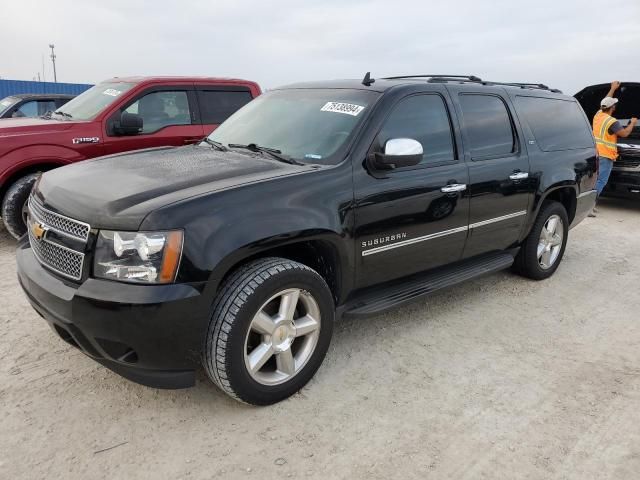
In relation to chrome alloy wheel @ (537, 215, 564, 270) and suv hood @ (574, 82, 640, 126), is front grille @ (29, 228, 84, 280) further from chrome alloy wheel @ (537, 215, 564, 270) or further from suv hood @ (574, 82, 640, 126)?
suv hood @ (574, 82, 640, 126)

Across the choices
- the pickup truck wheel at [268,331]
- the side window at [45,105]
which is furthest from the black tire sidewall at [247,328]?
the side window at [45,105]

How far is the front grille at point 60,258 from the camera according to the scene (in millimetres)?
2538

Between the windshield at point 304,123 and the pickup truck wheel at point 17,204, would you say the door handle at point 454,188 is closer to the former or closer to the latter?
the windshield at point 304,123

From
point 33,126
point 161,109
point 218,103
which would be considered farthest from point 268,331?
point 218,103

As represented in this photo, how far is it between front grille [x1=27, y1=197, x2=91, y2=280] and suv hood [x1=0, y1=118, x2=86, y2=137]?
3006 mm

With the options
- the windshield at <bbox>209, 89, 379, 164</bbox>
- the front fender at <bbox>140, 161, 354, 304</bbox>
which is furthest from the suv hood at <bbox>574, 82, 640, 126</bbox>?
the front fender at <bbox>140, 161, 354, 304</bbox>

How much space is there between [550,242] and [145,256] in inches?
159

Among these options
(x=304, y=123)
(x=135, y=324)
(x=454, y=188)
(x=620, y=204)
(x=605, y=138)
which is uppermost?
(x=304, y=123)

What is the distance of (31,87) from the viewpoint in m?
24.2

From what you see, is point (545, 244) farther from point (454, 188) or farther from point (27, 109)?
point (27, 109)

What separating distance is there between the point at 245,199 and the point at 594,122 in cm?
771

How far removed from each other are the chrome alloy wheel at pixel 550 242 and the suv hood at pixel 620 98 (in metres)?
4.81

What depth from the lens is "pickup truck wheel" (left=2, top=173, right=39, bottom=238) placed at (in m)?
5.26

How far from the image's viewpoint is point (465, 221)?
385cm
